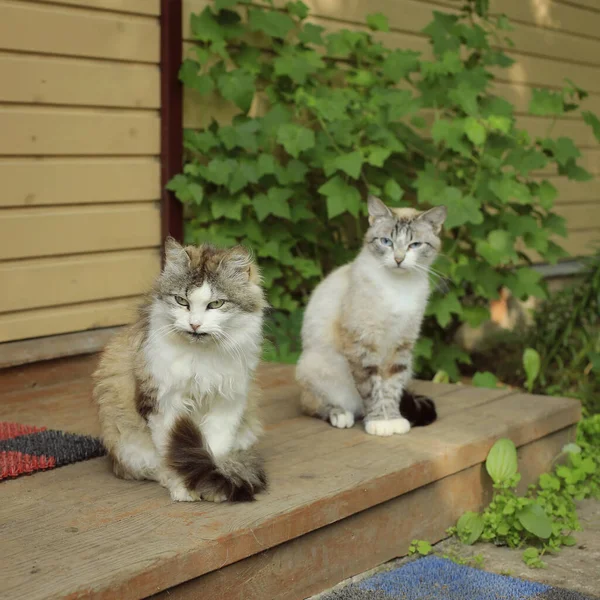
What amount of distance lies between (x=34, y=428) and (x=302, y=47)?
305 centimetres

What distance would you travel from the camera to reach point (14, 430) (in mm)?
3625

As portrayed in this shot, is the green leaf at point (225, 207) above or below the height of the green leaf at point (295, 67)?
below

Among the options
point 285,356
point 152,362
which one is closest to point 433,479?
point 152,362

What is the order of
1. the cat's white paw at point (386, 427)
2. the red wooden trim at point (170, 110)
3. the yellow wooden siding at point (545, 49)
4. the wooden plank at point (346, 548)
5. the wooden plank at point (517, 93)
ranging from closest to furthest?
the wooden plank at point (346, 548)
the cat's white paw at point (386, 427)
the red wooden trim at point (170, 110)
the yellow wooden siding at point (545, 49)
the wooden plank at point (517, 93)

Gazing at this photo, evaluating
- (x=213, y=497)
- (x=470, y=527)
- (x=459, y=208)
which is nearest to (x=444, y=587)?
(x=470, y=527)

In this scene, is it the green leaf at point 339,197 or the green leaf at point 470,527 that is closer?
the green leaf at point 470,527

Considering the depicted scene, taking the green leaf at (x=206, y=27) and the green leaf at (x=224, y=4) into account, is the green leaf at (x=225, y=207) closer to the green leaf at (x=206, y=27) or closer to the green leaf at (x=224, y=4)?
the green leaf at (x=206, y=27)

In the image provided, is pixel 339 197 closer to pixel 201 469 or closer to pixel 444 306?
pixel 444 306

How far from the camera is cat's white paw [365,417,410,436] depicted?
148 inches

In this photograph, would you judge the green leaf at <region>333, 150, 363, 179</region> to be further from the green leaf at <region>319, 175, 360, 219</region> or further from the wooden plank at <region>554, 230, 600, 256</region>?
the wooden plank at <region>554, 230, 600, 256</region>

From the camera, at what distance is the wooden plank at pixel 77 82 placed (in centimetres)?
429

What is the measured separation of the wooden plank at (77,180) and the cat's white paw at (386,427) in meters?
1.92

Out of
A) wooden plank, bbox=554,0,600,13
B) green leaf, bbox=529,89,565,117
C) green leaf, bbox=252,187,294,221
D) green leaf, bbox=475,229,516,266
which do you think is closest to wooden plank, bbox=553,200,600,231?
wooden plank, bbox=554,0,600,13

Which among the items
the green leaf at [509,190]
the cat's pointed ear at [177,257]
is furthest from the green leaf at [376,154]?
the cat's pointed ear at [177,257]
